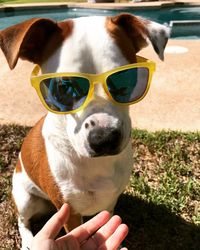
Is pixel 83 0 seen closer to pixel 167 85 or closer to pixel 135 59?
pixel 167 85

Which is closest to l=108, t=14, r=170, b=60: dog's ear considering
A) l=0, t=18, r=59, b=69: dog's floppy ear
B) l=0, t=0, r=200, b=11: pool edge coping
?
l=0, t=18, r=59, b=69: dog's floppy ear

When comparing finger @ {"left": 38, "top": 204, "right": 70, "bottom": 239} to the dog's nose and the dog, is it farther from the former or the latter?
the dog's nose

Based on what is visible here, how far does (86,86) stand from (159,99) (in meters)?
3.79

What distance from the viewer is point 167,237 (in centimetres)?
370

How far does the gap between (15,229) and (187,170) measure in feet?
6.27

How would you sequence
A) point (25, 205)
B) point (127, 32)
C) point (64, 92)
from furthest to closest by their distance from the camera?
point (25, 205)
point (127, 32)
point (64, 92)

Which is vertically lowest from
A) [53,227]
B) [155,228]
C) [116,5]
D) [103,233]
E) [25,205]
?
[116,5]

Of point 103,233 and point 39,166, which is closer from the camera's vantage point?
point 103,233

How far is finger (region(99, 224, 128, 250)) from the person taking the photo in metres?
2.80

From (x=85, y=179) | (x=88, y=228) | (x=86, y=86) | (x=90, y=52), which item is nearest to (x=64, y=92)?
(x=86, y=86)

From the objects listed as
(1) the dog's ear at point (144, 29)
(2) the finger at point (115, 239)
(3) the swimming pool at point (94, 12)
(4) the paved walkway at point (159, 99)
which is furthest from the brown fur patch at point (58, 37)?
(3) the swimming pool at point (94, 12)

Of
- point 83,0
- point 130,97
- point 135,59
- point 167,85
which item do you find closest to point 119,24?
point 135,59

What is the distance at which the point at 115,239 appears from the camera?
9.28 feet

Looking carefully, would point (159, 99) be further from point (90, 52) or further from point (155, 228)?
point (90, 52)
